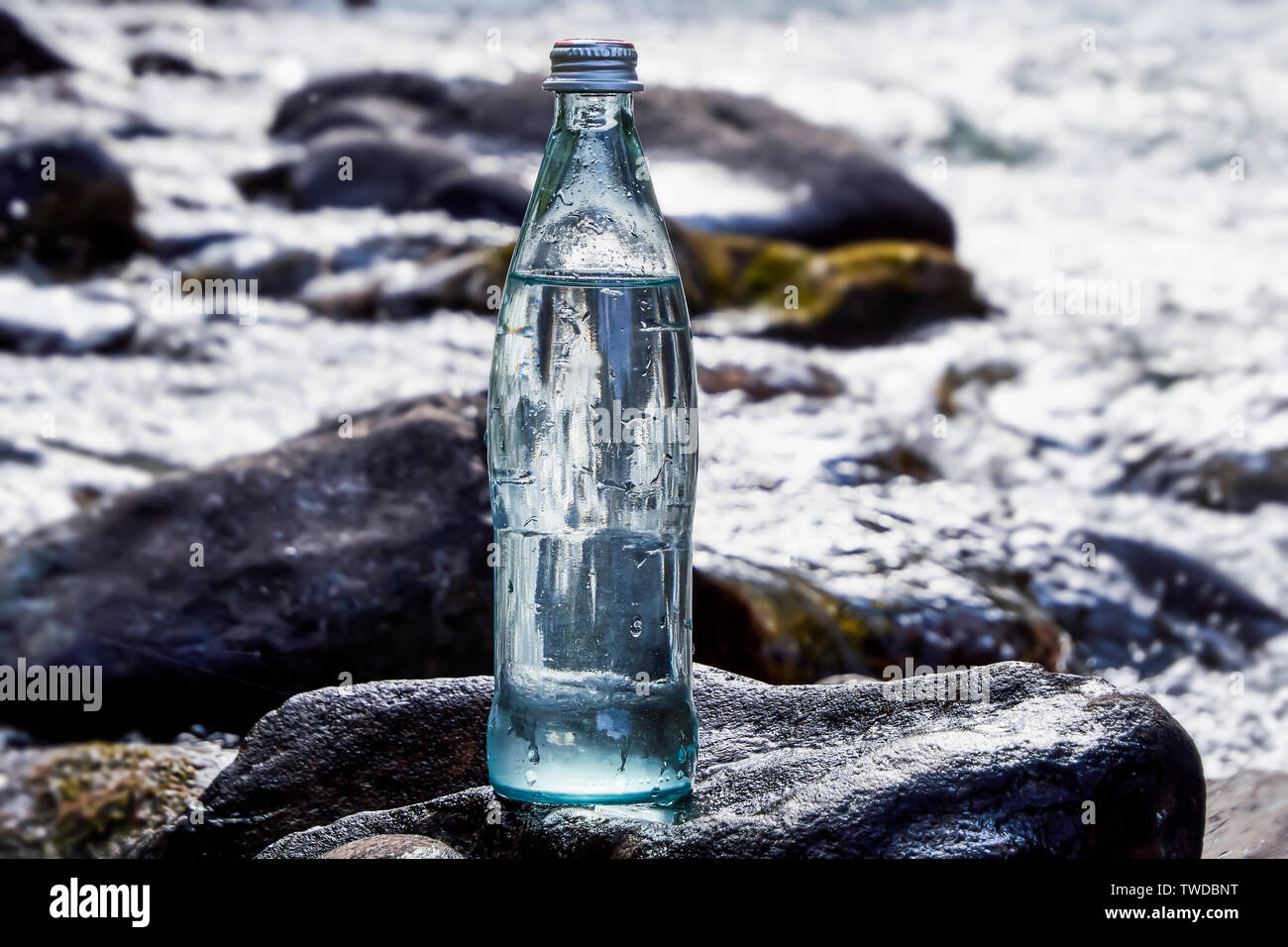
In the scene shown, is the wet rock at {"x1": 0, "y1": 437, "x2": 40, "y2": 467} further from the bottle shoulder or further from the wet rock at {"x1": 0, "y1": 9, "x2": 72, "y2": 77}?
the wet rock at {"x1": 0, "y1": 9, "x2": 72, "y2": 77}

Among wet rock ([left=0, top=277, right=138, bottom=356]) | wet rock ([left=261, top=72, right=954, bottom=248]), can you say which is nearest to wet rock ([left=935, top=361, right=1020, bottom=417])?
wet rock ([left=261, top=72, right=954, bottom=248])

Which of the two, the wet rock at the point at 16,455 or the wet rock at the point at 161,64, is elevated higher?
the wet rock at the point at 161,64

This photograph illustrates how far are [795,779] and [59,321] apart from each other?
7376 millimetres

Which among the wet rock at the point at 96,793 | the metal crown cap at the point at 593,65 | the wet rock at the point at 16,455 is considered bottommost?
the wet rock at the point at 96,793

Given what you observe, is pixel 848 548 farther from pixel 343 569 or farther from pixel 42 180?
pixel 42 180

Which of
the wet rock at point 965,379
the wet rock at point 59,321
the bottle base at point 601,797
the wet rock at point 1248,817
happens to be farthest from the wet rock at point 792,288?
the bottle base at point 601,797

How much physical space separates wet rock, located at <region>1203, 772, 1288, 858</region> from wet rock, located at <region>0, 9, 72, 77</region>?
1220cm

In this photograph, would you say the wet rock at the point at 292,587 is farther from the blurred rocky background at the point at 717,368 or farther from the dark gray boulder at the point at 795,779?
the dark gray boulder at the point at 795,779

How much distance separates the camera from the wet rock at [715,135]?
9750 mm

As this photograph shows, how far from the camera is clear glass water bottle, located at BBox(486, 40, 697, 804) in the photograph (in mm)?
2227

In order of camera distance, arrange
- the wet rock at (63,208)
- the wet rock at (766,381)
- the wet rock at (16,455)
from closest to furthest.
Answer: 1. the wet rock at (16,455)
2. the wet rock at (766,381)
3. the wet rock at (63,208)

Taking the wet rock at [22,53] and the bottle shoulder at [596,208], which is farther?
the wet rock at [22,53]

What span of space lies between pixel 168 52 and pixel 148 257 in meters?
6.31

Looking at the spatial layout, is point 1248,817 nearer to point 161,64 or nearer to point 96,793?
point 96,793
